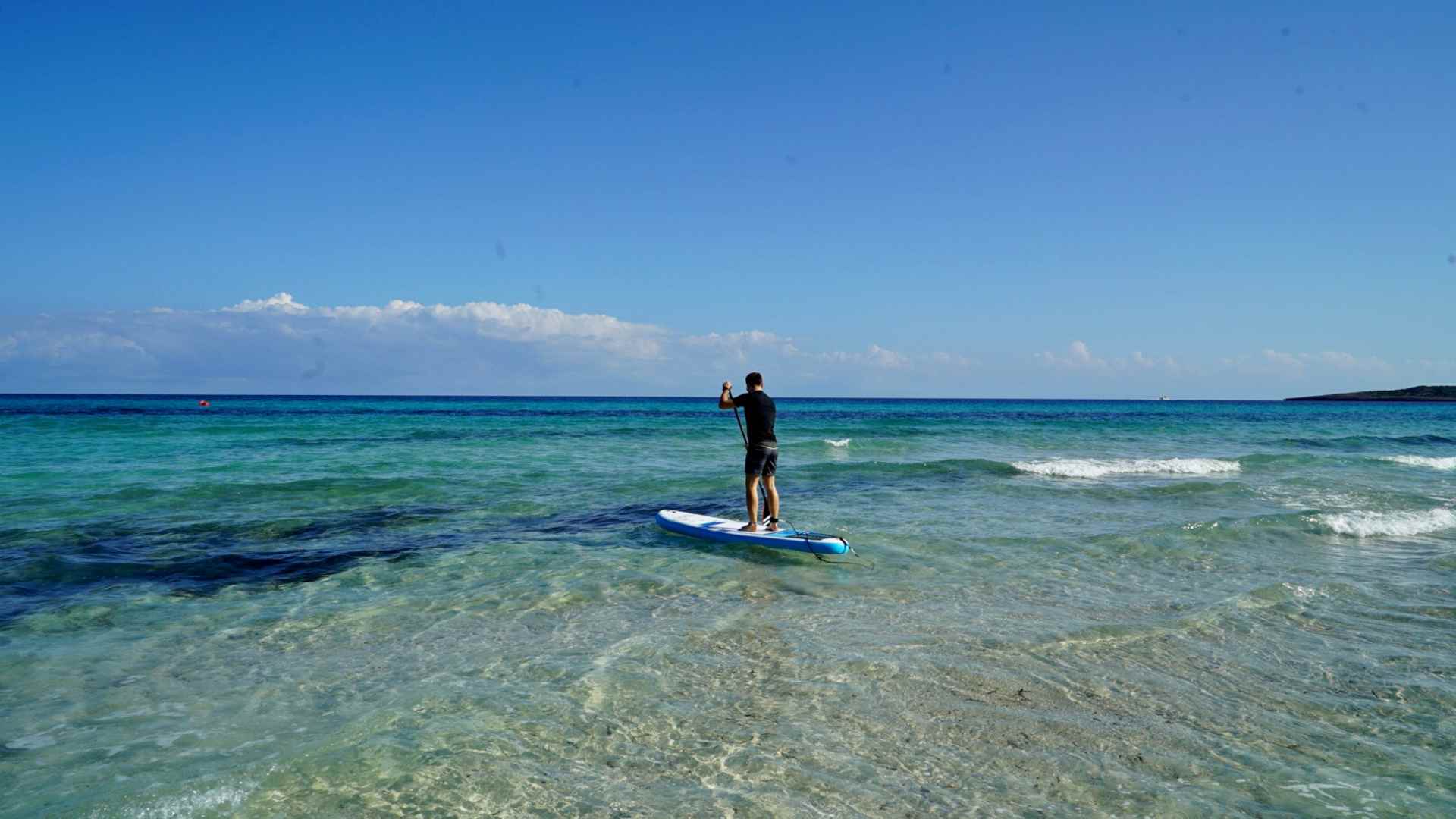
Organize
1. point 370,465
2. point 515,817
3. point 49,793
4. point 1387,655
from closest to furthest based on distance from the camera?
point 515,817, point 49,793, point 1387,655, point 370,465

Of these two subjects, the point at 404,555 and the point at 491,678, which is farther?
the point at 404,555

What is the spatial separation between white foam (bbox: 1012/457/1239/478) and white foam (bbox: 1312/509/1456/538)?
7.24 metres

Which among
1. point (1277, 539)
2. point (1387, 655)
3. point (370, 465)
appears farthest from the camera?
point (370, 465)

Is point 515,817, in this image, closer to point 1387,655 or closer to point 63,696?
point 63,696

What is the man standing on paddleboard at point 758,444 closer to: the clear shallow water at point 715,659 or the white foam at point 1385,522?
the clear shallow water at point 715,659

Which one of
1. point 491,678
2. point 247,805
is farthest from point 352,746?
point 491,678

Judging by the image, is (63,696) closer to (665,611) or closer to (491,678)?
(491,678)

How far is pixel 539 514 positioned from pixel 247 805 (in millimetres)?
9496

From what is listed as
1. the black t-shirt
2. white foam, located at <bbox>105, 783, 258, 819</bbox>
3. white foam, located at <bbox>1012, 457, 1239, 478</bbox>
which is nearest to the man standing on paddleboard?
the black t-shirt

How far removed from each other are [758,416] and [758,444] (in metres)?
0.42

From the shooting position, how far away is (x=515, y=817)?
3949 mm

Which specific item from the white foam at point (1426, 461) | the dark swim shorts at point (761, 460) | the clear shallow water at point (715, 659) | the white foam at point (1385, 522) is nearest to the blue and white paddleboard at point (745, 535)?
the clear shallow water at point (715, 659)

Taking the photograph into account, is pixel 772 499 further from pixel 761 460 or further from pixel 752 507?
pixel 761 460

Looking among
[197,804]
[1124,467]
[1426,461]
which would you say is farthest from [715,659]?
[1426,461]
